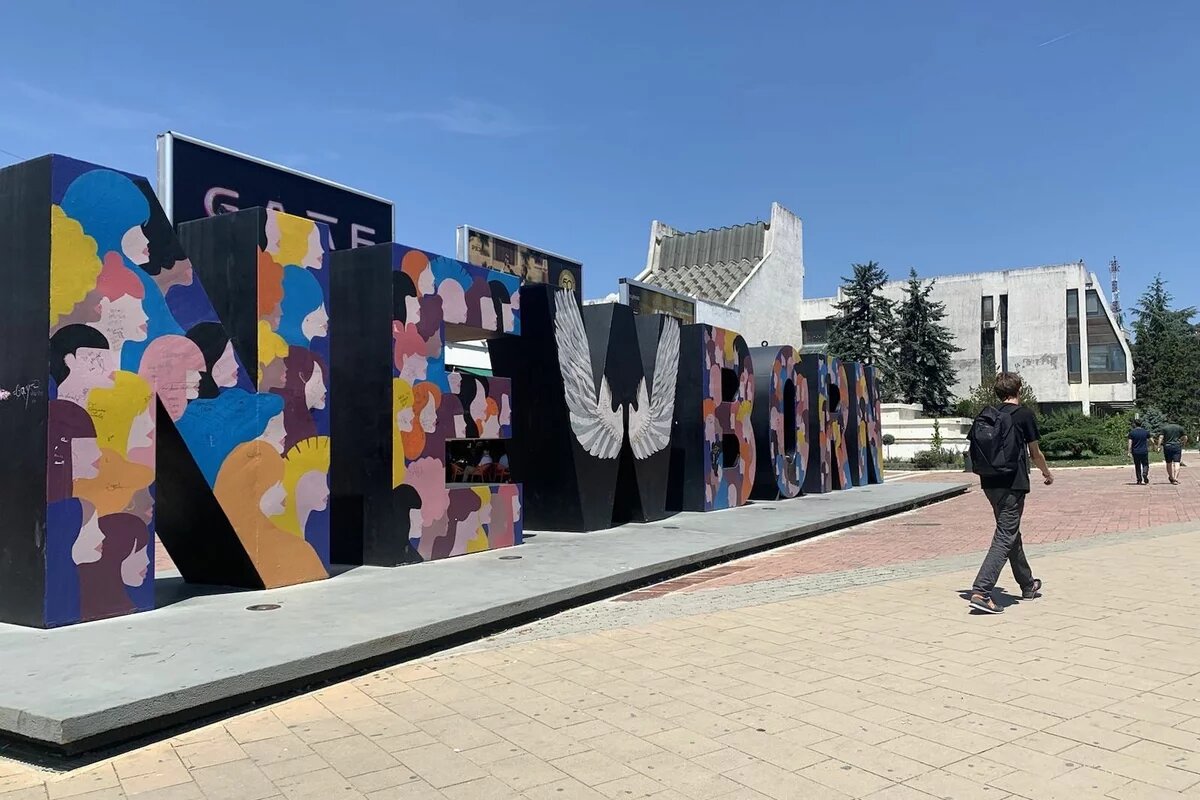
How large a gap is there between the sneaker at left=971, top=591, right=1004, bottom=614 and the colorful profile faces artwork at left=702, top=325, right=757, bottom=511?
25.3 feet

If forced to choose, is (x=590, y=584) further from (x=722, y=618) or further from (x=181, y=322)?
(x=181, y=322)

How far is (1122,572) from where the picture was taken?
30.1ft

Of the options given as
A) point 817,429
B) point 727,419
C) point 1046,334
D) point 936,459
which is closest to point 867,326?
point 1046,334

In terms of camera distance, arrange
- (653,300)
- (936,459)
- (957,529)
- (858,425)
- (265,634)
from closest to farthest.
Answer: (265,634)
(957,529)
(858,425)
(653,300)
(936,459)

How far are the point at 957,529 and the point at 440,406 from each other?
9019mm

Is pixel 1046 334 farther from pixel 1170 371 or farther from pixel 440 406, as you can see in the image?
pixel 440 406

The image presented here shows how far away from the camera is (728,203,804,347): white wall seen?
43.0 meters

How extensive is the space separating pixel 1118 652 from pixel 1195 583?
3329mm

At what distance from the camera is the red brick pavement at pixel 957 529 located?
1010 centimetres

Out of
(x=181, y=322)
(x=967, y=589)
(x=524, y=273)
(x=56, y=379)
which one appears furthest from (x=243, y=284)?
(x=524, y=273)

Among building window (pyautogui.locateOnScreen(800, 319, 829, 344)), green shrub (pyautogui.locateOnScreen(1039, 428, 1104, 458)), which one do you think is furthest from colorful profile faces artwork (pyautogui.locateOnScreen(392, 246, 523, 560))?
building window (pyautogui.locateOnScreen(800, 319, 829, 344))

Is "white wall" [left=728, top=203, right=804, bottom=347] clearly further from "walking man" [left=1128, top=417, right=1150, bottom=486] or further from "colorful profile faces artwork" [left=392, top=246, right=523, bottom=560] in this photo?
"colorful profile faces artwork" [left=392, top=246, right=523, bottom=560]

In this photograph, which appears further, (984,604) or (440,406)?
(440,406)

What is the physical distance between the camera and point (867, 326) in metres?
49.0
